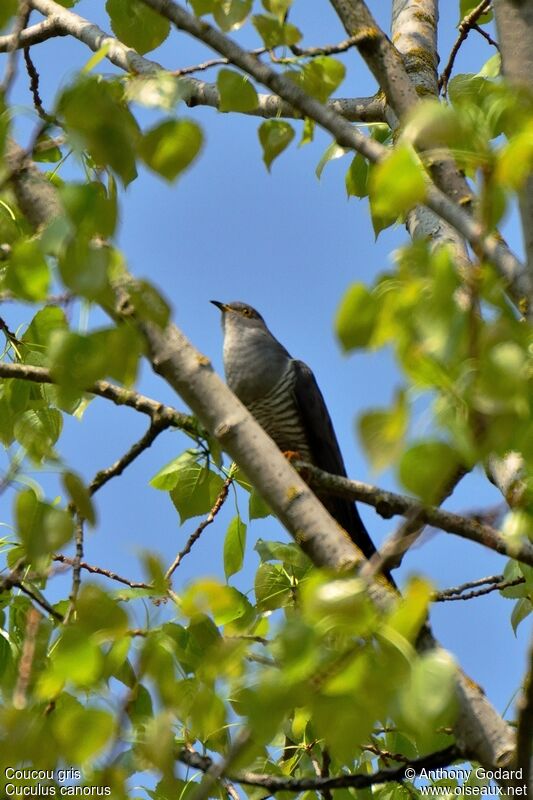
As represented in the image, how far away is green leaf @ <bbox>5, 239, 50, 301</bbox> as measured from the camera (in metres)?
1.65

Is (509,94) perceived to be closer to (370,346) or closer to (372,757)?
(370,346)

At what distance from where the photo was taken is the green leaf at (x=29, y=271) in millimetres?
1649

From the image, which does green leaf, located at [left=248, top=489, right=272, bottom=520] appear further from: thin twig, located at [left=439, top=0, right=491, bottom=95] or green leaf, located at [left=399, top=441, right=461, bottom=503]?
green leaf, located at [left=399, top=441, right=461, bottom=503]

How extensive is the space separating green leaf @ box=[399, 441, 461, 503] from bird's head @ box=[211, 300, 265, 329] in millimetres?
4766

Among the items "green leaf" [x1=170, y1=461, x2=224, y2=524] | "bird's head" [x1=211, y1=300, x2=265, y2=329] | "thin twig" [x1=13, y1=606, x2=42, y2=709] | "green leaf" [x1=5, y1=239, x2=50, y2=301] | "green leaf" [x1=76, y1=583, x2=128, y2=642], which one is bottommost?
"thin twig" [x1=13, y1=606, x2=42, y2=709]

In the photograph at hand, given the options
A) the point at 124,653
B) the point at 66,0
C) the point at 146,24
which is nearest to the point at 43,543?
the point at 124,653

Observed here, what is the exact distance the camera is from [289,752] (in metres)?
3.54

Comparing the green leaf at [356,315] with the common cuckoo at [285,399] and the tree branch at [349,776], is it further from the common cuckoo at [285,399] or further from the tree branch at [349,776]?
the common cuckoo at [285,399]

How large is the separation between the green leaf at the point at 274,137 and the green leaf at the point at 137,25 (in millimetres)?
538

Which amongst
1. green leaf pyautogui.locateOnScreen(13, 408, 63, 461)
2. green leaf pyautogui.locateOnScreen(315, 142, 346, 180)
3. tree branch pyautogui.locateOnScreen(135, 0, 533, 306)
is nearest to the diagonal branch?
green leaf pyautogui.locateOnScreen(315, 142, 346, 180)

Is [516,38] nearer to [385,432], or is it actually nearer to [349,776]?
[385,432]

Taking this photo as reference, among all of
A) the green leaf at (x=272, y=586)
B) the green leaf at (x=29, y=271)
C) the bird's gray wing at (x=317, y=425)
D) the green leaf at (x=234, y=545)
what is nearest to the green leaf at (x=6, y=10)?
the green leaf at (x=29, y=271)

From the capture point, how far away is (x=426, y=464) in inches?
51.7

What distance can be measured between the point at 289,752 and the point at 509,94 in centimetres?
261
